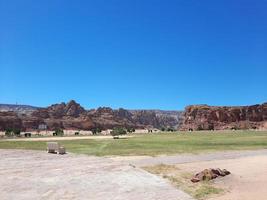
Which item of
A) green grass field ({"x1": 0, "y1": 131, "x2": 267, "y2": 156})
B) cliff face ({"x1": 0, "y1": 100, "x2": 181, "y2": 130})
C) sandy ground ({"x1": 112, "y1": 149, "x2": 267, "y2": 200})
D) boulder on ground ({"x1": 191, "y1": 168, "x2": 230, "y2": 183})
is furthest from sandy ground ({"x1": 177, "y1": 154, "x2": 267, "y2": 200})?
cliff face ({"x1": 0, "y1": 100, "x2": 181, "y2": 130})

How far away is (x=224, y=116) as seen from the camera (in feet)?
535

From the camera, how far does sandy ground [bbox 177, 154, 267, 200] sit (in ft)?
45.8

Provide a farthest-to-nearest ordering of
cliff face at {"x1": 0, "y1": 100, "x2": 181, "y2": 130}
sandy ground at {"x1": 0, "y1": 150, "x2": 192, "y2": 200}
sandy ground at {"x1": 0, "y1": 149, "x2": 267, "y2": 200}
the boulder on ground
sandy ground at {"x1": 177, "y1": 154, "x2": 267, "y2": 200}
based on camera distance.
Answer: cliff face at {"x1": 0, "y1": 100, "x2": 181, "y2": 130}
the boulder on ground
sandy ground at {"x1": 177, "y1": 154, "x2": 267, "y2": 200}
sandy ground at {"x1": 0, "y1": 149, "x2": 267, "y2": 200}
sandy ground at {"x1": 0, "y1": 150, "x2": 192, "y2": 200}

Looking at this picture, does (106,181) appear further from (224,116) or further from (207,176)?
(224,116)

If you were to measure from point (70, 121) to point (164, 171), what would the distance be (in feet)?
450

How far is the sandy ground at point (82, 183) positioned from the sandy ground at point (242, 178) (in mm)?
1711

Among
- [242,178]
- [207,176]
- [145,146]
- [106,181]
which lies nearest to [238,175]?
[242,178]

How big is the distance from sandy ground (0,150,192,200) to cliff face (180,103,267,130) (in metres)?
137

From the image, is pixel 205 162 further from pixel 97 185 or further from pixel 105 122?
pixel 105 122

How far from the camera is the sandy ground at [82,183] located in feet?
44.1

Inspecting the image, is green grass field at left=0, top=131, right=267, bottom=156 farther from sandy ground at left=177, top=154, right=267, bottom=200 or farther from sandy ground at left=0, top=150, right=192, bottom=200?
sandy ground at left=0, top=150, right=192, bottom=200

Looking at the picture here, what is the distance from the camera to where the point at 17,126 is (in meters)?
135

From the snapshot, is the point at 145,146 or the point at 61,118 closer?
the point at 145,146

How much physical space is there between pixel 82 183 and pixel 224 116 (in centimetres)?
15049
